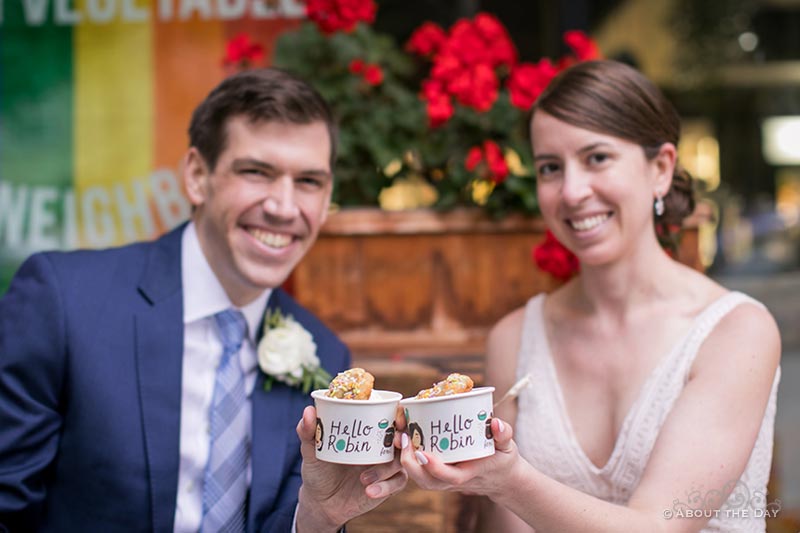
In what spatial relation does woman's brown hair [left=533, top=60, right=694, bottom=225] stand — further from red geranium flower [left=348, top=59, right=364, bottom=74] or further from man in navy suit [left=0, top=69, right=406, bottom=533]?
red geranium flower [left=348, top=59, right=364, bottom=74]

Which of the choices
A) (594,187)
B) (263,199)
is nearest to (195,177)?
(263,199)

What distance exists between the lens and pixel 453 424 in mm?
1357

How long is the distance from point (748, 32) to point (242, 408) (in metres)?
4.54

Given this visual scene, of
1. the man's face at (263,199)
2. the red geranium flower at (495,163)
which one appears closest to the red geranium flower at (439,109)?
the red geranium flower at (495,163)

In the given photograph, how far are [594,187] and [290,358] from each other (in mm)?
852

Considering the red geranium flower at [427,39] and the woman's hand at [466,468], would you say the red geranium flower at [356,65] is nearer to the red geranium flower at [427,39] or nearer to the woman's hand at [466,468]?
the red geranium flower at [427,39]

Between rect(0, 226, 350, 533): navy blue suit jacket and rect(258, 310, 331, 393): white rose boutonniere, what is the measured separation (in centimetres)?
14

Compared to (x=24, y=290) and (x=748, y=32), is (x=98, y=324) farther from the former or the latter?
(x=748, y=32)

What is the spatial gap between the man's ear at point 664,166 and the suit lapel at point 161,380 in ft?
4.08

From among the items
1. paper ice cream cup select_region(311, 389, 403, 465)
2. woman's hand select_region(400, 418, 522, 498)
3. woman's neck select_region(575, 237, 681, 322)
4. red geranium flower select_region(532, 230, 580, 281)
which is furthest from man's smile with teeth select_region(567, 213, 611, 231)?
paper ice cream cup select_region(311, 389, 403, 465)

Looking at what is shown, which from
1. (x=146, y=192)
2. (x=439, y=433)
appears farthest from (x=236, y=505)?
(x=146, y=192)

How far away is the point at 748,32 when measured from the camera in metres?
5.30

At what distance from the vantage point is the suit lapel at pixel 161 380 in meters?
1.91

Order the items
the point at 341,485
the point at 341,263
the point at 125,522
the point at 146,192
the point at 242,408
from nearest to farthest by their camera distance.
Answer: the point at 341,485
the point at 125,522
the point at 242,408
the point at 341,263
the point at 146,192
